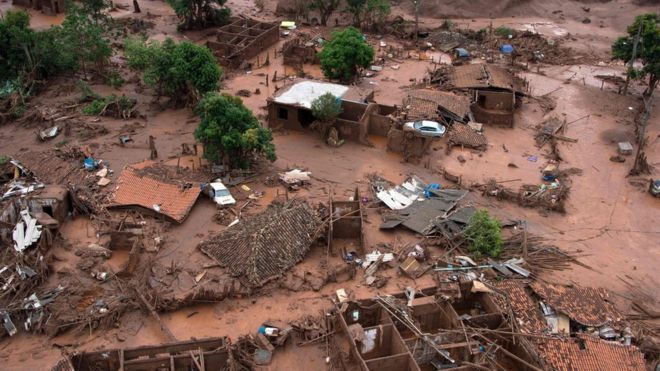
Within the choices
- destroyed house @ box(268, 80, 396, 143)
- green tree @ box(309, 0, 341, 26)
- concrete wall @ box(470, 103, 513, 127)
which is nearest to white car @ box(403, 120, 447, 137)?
destroyed house @ box(268, 80, 396, 143)

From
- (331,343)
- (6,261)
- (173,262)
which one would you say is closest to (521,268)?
(331,343)

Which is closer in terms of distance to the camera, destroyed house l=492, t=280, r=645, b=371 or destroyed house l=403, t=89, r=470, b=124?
destroyed house l=492, t=280, r=645, b=371

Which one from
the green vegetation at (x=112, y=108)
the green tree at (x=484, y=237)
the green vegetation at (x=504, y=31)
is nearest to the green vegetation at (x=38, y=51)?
the green vegetation at (x=112, y=108)

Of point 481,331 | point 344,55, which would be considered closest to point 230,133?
point 344,55

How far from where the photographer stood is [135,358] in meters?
16.6

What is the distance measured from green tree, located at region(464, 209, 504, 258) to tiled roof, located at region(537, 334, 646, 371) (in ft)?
16.8

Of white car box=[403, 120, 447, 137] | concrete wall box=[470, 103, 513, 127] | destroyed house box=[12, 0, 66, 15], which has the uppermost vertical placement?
destroyed house box=[12, 0, 66, 15]

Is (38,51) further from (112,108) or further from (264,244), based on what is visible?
(264,244)

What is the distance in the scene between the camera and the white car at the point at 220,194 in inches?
990

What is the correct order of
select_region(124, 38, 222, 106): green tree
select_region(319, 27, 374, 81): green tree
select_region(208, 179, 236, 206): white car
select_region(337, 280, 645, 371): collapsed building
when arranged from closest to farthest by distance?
select_region(337, 280, 645, 371): collapsed building
select_region(208, 179, 236, 206): white car
select_region(124, 38, 222, 106): green tree
select_region(319, 27, 374, 81): green tree

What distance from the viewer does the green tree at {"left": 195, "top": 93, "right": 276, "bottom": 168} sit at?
26.2 metres

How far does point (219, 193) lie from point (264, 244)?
16.3 feet

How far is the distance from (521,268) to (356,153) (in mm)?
11157

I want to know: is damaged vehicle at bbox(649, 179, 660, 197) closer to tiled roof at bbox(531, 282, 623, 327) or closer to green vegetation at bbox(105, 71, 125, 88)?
tiled roof at bbox(531, 282, 623, 327)
